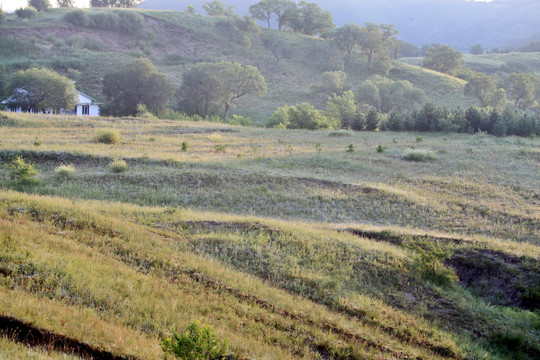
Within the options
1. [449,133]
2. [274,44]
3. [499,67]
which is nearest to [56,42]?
[274,44]

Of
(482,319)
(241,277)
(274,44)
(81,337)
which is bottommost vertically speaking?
(482,319)

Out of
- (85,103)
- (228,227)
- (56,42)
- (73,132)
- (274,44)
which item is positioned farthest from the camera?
(274,44)

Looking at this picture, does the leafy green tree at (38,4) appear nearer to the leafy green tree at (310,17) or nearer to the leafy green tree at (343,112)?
the leafy green tree at (310,17)

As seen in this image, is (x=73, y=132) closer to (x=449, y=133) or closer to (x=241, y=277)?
(x=241, y=277)

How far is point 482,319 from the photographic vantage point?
22.7 ft

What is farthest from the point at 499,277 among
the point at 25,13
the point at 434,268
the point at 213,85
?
the point at 25,13

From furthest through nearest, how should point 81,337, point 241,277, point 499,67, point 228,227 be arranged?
point 499,67 < point 228,227 < point 241,277 < point 81,337

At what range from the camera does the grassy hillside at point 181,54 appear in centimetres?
5509

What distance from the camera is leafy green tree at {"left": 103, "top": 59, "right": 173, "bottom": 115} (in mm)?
45062

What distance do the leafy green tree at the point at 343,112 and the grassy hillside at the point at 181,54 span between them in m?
12.3

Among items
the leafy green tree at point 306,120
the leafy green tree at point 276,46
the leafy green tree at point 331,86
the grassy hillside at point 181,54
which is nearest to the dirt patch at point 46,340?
the leafy green tree at point 306,120

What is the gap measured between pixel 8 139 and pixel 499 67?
97.2 m

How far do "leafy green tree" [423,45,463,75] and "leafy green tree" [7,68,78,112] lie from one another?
228 feet

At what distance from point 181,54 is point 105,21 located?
14986 mm
